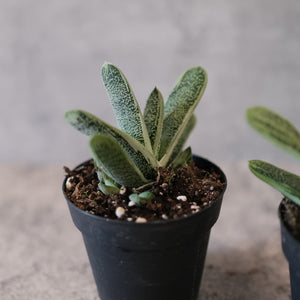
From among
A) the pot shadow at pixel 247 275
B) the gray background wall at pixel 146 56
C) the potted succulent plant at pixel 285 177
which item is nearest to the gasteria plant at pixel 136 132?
the potted succulent plant at pixel 285 177

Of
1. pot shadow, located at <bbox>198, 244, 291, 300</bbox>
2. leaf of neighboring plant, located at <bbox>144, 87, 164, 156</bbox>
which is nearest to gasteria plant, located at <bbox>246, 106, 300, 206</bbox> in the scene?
leaf of neighboring plant, located at <bbox>144, 87, 164, 156</bbox>

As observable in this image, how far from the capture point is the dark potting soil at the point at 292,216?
2.19 feet

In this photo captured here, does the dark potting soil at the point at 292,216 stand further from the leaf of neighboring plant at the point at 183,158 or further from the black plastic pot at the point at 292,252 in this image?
the leaf of neighboring plant at the point at 183,158

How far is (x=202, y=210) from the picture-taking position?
71 cm

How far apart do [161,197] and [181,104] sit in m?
0.21

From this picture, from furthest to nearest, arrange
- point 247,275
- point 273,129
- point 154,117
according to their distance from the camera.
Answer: point 247,275 < point 154,117 < point 273,129

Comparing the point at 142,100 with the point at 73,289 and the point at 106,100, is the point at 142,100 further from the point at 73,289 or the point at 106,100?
the point at 73,289

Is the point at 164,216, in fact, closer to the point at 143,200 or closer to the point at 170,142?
the point at 143,200

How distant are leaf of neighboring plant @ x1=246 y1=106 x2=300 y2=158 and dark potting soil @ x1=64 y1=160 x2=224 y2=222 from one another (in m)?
0.21

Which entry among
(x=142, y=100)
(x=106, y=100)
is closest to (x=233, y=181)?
(x=142, y=100)

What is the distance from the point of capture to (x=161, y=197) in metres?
0.77

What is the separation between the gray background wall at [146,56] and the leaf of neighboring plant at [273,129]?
964 millimetres

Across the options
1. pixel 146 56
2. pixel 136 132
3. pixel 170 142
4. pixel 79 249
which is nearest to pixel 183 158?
pixel 170 142

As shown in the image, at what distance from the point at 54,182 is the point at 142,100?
19.3 inches
